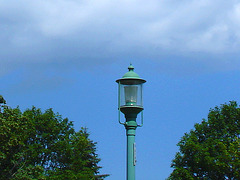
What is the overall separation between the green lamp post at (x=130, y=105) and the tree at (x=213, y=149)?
78.0 feet

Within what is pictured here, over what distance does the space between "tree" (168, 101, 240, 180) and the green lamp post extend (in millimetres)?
23779

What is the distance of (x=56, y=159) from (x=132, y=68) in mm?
29234

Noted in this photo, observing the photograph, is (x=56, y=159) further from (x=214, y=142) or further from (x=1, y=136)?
(x=1, y=136)

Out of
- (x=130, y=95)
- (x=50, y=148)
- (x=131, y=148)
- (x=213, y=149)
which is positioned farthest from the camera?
(x=50, y=148)

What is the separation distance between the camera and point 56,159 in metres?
41.7

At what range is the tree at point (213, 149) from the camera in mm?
36375

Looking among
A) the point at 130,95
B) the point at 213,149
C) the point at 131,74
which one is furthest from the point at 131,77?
the point at 213,149

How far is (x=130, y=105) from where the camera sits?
1323 cm

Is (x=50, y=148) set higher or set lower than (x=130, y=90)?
higher

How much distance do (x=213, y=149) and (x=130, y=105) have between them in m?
25.6

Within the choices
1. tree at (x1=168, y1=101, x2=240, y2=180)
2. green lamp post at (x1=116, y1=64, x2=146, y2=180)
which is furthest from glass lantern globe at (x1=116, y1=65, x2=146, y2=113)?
tree at (x1=168, y1=101, x2=240, y2=180)

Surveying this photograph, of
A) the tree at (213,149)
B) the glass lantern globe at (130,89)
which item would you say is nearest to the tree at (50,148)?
the tree at (213,149)

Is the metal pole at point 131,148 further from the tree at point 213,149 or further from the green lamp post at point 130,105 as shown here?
the tree at point 213,149

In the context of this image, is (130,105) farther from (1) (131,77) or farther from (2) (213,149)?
(2) (213,149)
